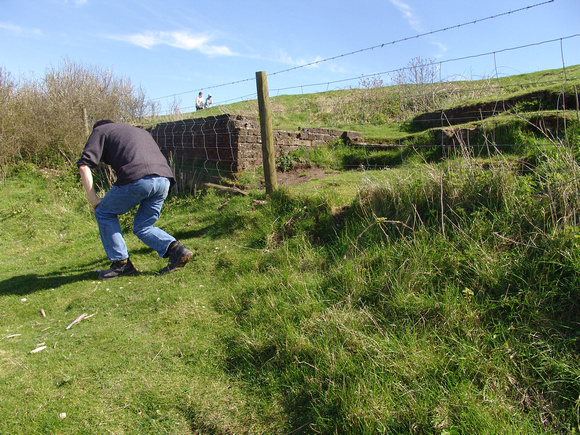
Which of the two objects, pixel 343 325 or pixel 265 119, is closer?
pixel 343 325

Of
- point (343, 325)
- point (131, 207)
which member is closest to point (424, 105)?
point (131, 207)

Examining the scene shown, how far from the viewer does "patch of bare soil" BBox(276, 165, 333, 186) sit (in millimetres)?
7120

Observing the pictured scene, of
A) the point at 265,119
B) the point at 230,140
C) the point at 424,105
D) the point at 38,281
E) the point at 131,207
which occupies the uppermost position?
the point at 424,105

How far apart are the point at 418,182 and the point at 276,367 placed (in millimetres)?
2427

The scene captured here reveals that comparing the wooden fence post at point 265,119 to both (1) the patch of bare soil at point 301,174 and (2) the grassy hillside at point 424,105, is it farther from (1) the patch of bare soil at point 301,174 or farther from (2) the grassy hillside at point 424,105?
(2) the grassy hillside at point 424,105

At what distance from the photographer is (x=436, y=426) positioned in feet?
6.48

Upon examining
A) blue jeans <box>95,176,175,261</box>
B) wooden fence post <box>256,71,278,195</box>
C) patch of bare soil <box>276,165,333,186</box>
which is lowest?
blue jeans <box>95,176,175,261</box>

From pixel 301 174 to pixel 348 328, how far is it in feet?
16.6

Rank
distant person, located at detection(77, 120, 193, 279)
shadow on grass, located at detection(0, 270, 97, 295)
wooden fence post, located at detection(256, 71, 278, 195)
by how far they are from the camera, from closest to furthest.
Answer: distant person, located at detection(77, 120, 193, 279)
shadow on grass, located at detection(0, 270, 97, 295)
wooden fence post, located at detection(256, 71, 278, 195)

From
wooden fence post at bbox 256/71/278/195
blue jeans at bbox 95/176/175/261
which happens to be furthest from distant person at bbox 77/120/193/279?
wooden fence post at bbox 256/71/278/195

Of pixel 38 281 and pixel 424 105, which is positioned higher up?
pixel 424 105

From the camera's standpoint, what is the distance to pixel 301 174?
24.6ft

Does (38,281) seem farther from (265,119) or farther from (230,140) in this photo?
(230,140)

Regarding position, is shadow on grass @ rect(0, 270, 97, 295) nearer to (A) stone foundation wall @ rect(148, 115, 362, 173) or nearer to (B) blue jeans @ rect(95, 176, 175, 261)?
(B) blue jeans @ rect(95, 176, 175, 261)
